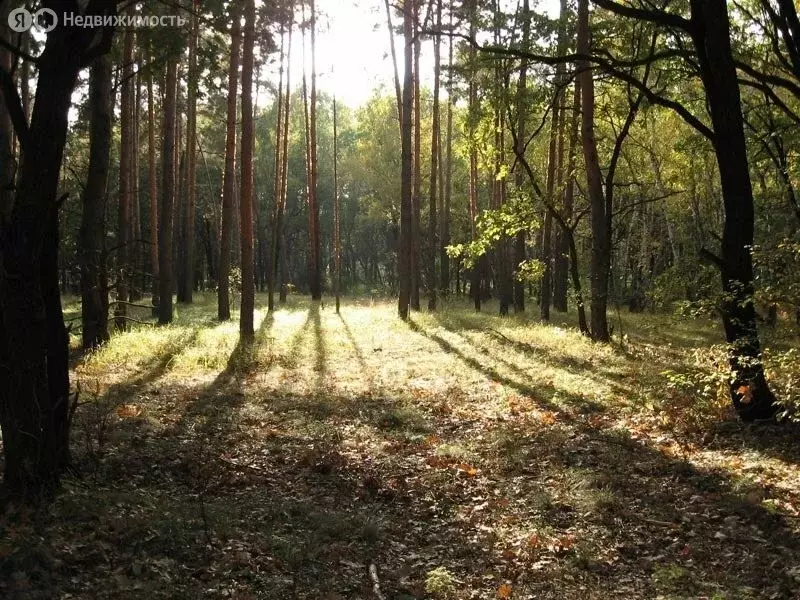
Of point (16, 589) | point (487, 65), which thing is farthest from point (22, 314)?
point (487, 65)

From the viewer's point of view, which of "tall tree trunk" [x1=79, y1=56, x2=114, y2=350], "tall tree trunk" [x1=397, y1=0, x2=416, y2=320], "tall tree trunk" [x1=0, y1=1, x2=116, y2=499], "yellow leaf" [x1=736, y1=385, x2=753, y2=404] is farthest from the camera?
"tall tree trunk" [x1=397, y1=0, x2=416, y2=320]

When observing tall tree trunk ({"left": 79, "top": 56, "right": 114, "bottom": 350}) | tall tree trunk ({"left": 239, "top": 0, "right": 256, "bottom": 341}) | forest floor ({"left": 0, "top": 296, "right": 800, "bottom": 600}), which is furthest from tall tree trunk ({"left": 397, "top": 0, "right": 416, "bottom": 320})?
forest floor ({"left": 0, "top": 296, "right": 800, "bottom": 600})

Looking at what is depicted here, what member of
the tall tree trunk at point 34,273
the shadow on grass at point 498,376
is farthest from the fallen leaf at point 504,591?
the shadow on grass at point 498,376

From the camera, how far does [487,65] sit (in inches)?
463

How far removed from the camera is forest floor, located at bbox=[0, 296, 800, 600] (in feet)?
14.8

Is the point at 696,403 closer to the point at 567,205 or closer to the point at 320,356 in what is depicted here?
the point at 320,356

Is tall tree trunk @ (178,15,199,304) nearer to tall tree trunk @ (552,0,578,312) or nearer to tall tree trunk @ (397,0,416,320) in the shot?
tall tree trunk @ (397,0,416,320)

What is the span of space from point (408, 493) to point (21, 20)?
7.56 metres

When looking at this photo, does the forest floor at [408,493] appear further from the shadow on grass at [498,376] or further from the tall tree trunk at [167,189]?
the tall tree trunk at [167,189]

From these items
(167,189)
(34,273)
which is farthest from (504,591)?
(167,189)

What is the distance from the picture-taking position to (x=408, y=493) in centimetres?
632

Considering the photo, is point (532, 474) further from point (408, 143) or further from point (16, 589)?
point (408, 143)

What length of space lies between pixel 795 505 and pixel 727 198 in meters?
3.70

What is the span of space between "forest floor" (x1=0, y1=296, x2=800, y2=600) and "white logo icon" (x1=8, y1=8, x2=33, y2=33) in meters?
4.31
